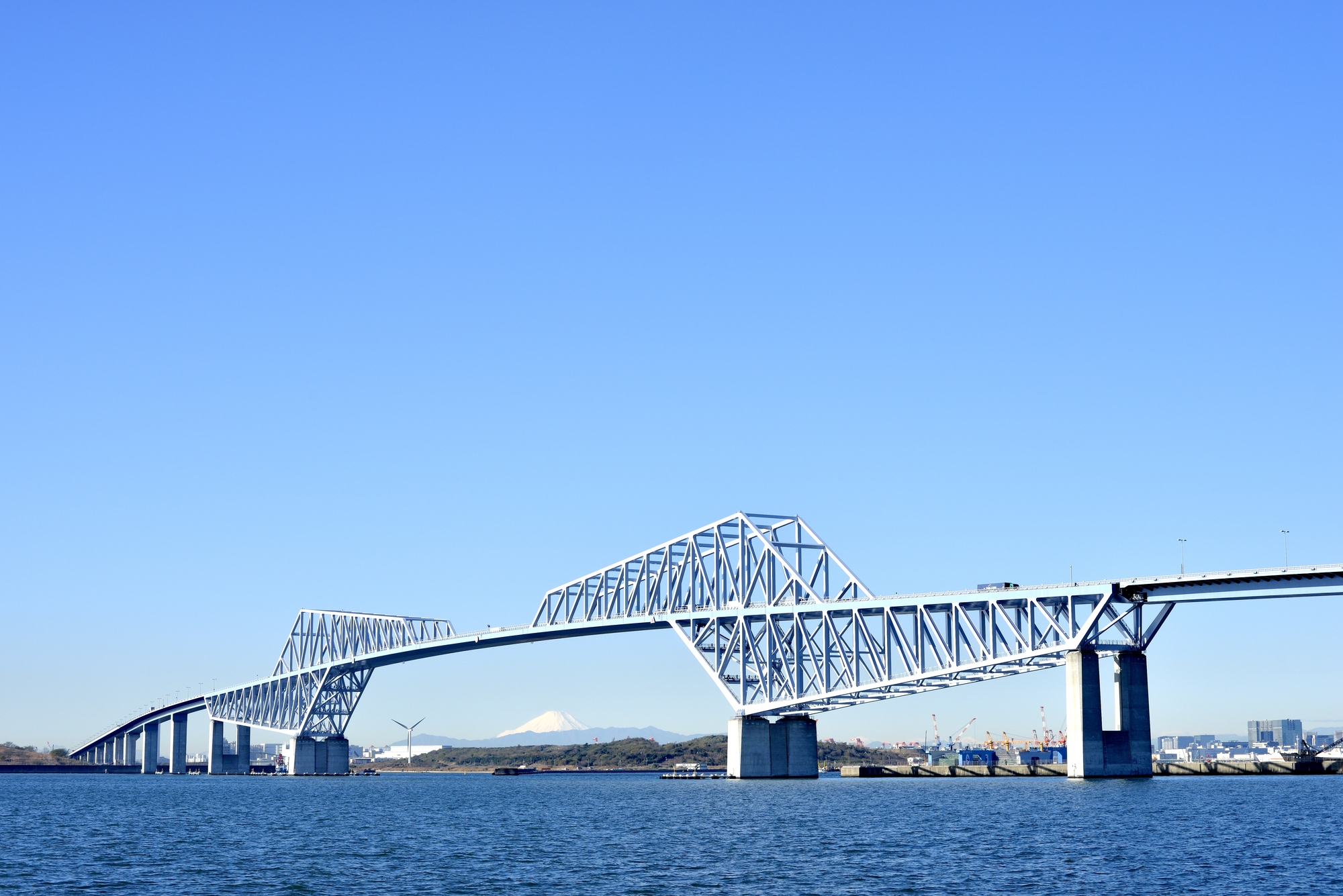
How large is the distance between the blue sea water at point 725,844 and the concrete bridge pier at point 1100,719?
5.94ft

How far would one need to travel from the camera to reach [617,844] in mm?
66188

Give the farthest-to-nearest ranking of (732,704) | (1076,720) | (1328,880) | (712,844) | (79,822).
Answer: (732,704) → (1076,720) → (79,822) → (712,844) → (1328,880)

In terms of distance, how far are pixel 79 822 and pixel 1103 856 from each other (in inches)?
2452

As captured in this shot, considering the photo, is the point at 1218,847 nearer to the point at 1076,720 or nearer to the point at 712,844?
the point at 712,844

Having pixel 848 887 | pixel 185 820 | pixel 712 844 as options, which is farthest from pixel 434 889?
pixel 185 820

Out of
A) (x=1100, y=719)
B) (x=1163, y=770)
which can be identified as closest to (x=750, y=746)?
(x=1100, y=719)

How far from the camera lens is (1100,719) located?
104m

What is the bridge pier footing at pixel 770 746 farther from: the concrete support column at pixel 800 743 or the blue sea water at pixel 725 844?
the blue sea water at pixel 725 844

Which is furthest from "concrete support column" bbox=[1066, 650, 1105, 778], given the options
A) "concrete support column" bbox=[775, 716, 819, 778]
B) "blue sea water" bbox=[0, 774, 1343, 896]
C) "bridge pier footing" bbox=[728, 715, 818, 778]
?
"bridge pier footing" bbox=[728, 715, 818, 778]

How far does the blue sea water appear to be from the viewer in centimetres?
5056

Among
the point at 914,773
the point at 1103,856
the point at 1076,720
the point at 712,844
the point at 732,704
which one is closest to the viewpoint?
the point at 1103,856

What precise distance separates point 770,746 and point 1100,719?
1504 inches

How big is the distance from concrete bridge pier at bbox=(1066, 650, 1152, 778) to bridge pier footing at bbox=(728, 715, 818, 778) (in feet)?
110

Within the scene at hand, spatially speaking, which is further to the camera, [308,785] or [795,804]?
[308,785]
